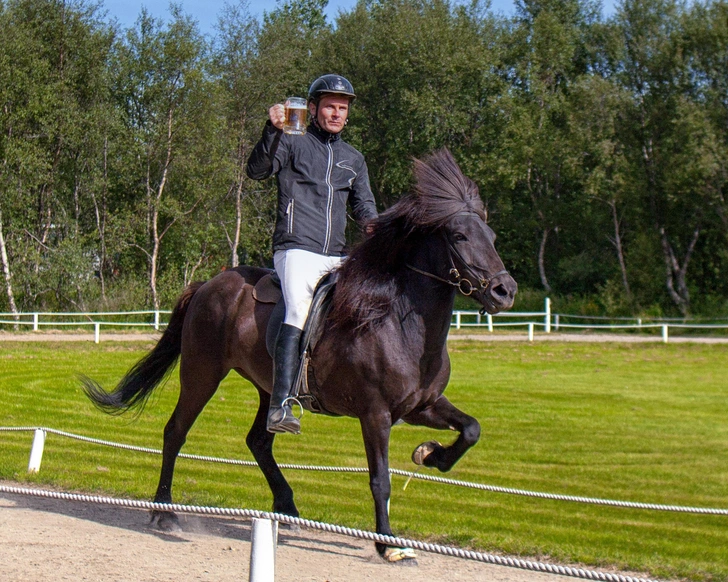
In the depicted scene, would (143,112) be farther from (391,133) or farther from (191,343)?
(191,343)

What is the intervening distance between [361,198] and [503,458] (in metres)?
7.56

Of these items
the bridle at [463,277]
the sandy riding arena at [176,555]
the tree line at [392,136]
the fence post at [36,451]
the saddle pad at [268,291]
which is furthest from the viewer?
the tree line at [392,136]

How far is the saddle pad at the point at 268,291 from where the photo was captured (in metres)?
6.84

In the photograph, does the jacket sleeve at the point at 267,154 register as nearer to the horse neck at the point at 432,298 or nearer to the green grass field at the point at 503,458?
the horse neck at the point at 432,298

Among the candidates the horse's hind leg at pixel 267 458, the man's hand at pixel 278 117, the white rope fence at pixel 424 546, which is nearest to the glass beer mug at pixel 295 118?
the man's hand at pixel 278 117

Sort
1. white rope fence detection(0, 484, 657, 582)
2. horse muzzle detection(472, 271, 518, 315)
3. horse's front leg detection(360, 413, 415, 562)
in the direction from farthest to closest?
horse's front leg detection(360, 413, 415, 562)
horse muzzle detection(472, 271, 518, 315)
white rope fence detection(0, 484, 657, 582)

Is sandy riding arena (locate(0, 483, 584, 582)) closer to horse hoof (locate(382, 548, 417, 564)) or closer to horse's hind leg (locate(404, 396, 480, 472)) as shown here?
horse hoof (locate(382, 548, 417, 564))

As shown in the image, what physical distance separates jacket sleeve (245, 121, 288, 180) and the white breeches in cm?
→ 58

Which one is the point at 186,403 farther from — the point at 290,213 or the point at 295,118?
the point at 295,118

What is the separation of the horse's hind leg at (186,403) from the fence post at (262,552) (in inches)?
108

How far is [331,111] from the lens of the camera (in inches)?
258

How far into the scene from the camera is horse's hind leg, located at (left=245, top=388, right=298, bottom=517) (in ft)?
23.9

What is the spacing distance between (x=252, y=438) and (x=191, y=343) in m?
0.90

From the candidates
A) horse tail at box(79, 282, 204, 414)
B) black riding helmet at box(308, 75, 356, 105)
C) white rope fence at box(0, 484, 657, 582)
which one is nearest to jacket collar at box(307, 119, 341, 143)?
black riding helmet at box(308, 75, 356, 105)
